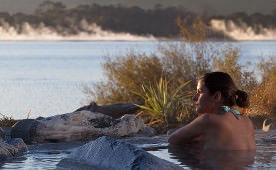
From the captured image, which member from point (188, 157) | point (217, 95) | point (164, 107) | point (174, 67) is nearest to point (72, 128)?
point (164, 107)

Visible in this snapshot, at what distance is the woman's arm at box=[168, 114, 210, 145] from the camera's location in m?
8.45

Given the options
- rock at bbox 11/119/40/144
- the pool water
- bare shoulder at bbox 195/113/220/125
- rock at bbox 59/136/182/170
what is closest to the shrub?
the pool water

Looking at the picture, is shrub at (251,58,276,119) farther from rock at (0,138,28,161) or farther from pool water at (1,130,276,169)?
rock at (0,138,28,161)

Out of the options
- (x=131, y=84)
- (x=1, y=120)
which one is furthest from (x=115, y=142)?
(x=131, y=84)

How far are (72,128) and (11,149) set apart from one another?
2.20m

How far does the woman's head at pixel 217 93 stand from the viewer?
8.10 meters

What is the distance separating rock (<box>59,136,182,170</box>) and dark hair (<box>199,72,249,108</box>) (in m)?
0.94

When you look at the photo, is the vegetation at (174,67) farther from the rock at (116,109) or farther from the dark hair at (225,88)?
the dark hair at (225,88)

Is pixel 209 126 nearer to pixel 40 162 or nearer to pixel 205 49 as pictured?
pixel 40 162

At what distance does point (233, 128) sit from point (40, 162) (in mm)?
2662

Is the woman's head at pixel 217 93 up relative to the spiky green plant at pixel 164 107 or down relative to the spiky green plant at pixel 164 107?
up

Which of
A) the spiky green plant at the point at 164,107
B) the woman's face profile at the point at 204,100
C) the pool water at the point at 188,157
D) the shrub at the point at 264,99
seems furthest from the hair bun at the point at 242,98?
A: the shrub at the point at 264,99

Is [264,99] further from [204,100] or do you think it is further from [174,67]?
[204,100]

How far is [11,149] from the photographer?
1022 cm
